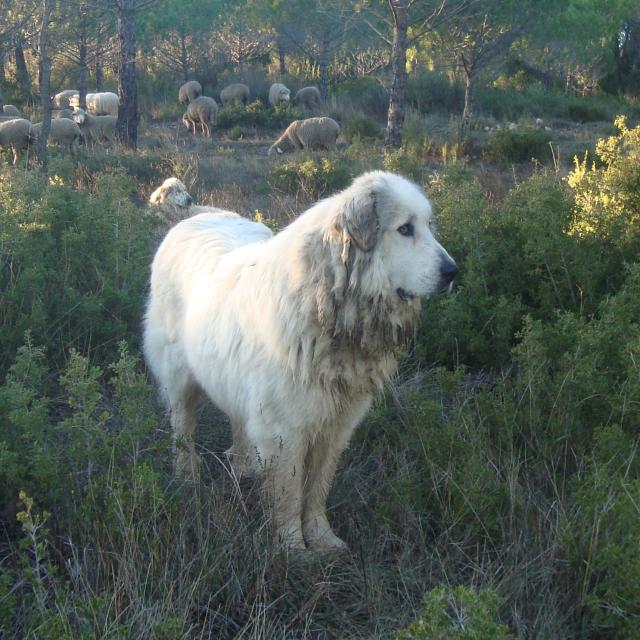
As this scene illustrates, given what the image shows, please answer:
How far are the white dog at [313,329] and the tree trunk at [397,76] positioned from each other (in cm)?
1381

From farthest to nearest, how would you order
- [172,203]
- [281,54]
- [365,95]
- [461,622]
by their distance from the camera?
[281,54]
[365,95]
[172,203]
[461,622]

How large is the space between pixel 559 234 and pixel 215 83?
3317 centimetres

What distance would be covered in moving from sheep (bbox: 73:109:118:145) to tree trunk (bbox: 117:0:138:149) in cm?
490

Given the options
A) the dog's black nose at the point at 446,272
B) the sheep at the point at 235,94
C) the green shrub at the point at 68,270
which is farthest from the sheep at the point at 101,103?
the dog's black nose at the point at 446,272

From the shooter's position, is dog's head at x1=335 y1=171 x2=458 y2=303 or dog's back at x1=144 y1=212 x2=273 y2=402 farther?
dog's back at x1=144 y1=212 x2=273 y2=402

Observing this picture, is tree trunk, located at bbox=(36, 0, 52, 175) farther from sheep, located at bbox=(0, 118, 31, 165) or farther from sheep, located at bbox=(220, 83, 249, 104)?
sheep, located at bbox=(220, 83, 249, 104)

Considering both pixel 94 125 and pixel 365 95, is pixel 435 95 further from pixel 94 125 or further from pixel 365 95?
pixel 94 125

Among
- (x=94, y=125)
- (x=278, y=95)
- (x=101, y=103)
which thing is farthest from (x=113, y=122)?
(x=278, y=95)

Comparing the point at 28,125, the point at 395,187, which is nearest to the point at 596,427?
the point at 395,187

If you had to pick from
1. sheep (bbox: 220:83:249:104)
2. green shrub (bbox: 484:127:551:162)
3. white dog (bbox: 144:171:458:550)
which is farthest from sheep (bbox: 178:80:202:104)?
white dog (bbox: 144:171:458:550)

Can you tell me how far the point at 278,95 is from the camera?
3033cm

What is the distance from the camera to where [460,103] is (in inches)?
1152

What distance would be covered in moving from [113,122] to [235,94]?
8.39 meters

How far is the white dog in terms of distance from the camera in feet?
11.5
